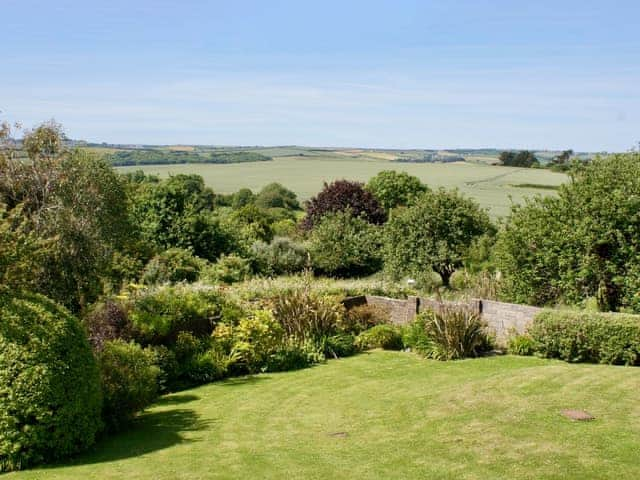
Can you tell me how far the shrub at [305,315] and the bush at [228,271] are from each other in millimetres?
7194

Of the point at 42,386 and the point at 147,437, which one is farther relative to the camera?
the point at 147,437

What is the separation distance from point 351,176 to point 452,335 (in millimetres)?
68401

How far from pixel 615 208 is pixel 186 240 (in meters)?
18.2

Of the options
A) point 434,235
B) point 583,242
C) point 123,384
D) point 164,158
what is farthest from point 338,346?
point 164,158

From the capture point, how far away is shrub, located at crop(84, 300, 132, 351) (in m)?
14.1

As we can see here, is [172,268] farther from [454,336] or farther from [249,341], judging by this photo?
[454,336]

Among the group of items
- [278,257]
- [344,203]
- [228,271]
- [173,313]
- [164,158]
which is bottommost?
[278,257]

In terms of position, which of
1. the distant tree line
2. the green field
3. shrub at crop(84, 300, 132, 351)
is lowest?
Result: shrub at crop(84, 300, 132, 351)

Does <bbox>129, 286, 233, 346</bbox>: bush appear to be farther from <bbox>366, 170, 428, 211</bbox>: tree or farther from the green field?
<bbox>366, 170, 428, 211</bbox>: tree

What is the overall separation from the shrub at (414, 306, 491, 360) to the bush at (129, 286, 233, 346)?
5.08 m

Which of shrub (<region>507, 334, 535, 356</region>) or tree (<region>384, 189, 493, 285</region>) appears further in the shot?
tree (<region>384, 189, 493, 285</region>)

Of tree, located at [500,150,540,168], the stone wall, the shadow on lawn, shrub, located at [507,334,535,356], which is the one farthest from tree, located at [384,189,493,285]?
tree, located at [500,150,540,168]

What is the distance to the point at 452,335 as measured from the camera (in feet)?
54.3

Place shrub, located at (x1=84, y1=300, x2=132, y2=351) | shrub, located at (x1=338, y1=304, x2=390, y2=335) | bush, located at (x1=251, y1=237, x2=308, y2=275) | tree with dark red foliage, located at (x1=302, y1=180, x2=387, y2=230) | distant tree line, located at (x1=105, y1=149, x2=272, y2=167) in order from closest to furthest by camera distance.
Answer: shrub, located at (x1=84, y1=300, x2=132, y2=351), shrub, located at (x1=338, y1=304, x2=390, y2=335), bush, located at (x1=251, y1=237, x2=308, y2=275), tree with dark red foliage, located at (x1=302, y1=180, x2=387, y2=230), distant tree line, located at (x1=105, y1=149, x2=272, y2=167)
